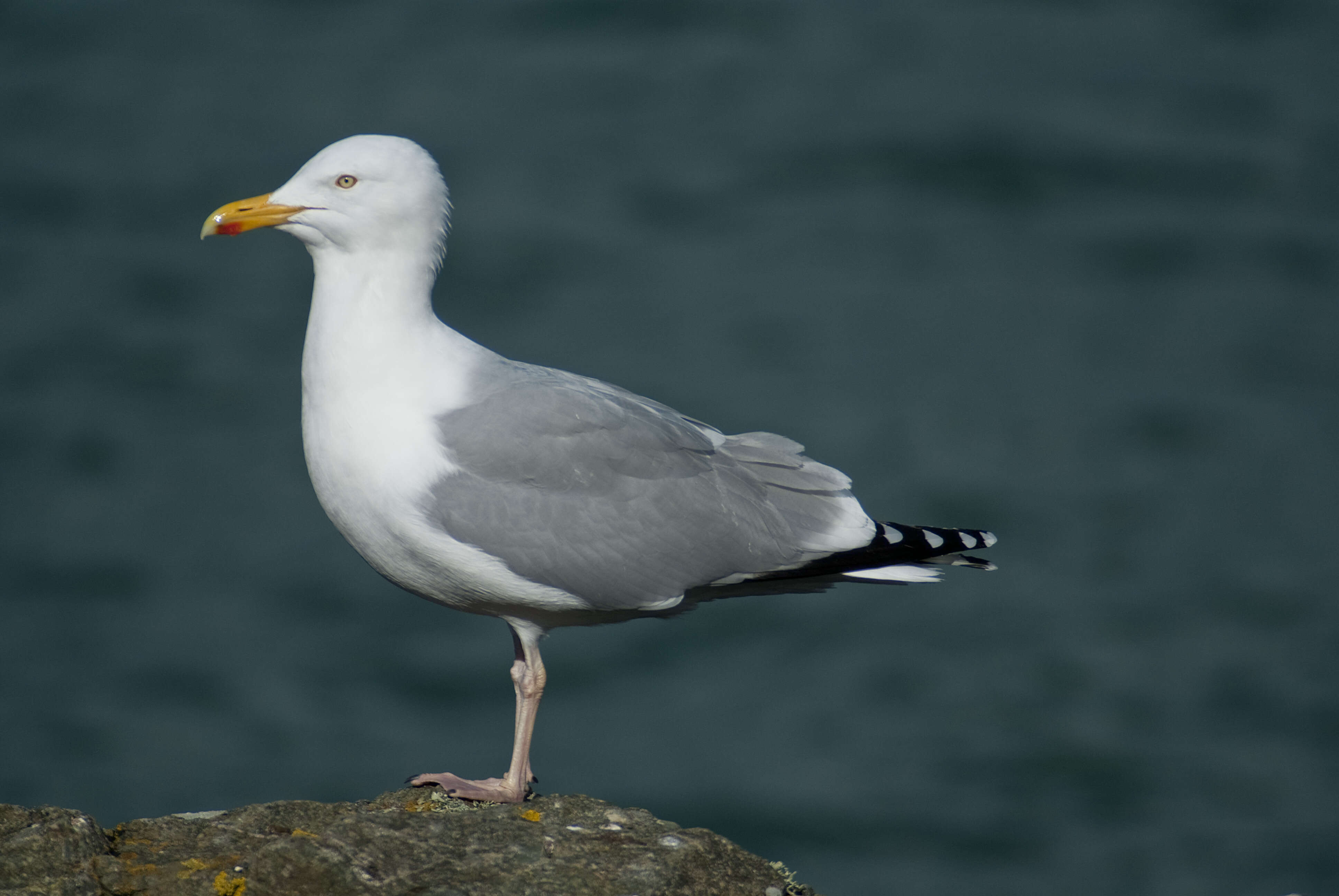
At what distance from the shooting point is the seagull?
18.0 feet

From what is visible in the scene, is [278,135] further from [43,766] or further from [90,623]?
[43,766]

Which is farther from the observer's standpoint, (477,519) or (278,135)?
(278,135)

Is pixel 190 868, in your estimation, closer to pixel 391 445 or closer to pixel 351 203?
pixel 391 445

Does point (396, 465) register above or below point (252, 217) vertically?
below

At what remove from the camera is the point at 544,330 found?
22.2 metres

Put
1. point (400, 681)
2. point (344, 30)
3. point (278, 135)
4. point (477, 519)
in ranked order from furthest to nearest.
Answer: point (344, 30)
point (278, 135)
point (400, 681)
point (477, 519)

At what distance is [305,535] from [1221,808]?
13.7m

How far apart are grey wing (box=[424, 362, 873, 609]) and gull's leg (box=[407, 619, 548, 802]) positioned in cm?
42

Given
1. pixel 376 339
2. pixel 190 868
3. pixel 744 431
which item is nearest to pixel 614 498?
pixel 376 339

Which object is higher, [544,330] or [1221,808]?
[544,330]

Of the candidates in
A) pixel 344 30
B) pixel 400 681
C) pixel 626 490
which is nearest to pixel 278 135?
pixel 344 30

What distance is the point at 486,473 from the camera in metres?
5.64

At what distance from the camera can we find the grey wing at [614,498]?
18.4ft

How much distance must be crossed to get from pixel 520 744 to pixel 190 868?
1802 millimetres
